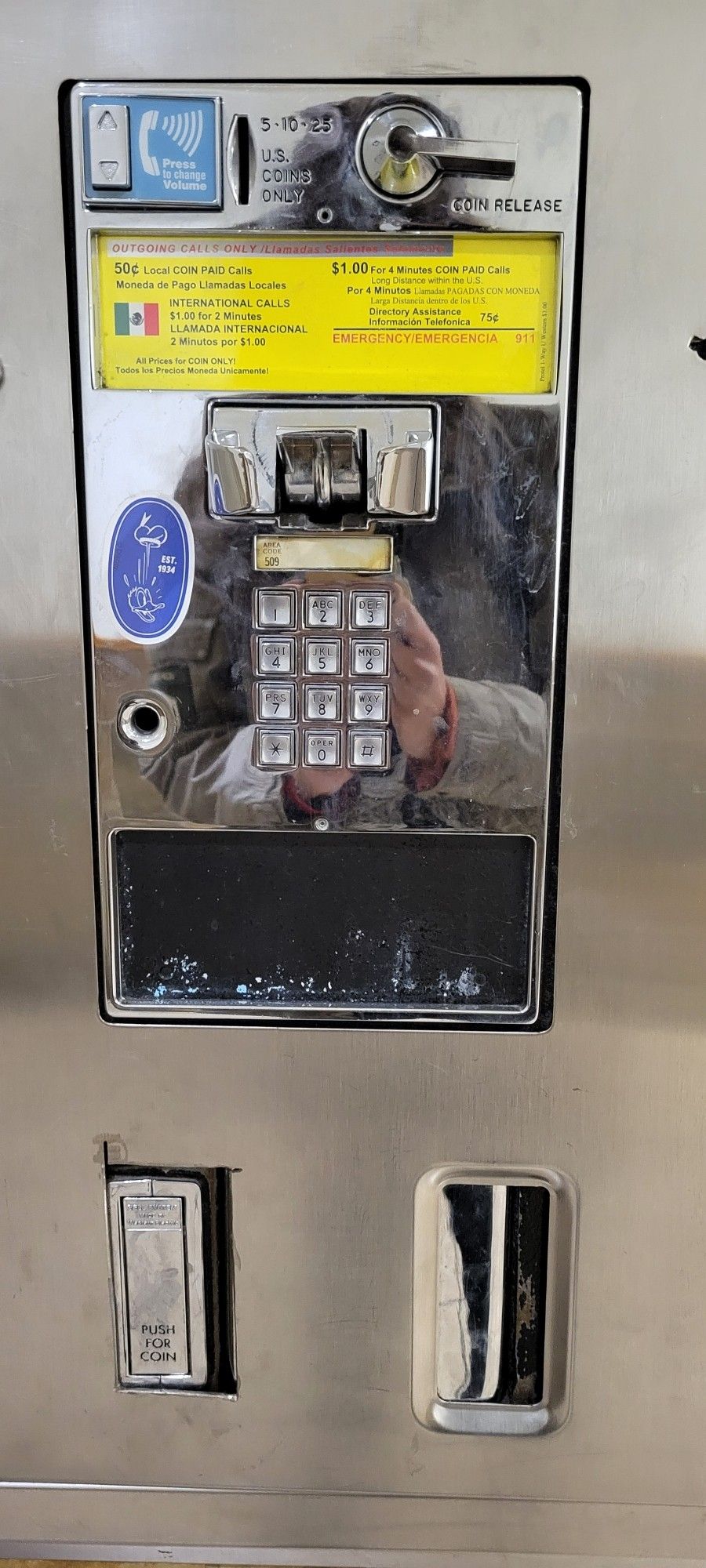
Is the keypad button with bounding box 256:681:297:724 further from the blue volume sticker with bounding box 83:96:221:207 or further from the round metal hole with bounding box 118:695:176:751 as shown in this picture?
the blue volume sticker with bounding box 83:96:221:207

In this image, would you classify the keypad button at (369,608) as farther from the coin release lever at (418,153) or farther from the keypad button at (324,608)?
the coin release lever at (418,153)

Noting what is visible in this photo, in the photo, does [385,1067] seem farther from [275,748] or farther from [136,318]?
[136,318]

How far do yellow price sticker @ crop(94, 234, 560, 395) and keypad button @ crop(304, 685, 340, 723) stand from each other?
0.24m

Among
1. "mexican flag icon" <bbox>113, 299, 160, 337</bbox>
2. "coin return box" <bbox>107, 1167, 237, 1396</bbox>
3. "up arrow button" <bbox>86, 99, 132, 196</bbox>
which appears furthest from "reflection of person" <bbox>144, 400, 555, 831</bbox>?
"coin return box" <bbox>107, 1167, 237, 1396</bbox>

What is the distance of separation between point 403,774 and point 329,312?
373 mm

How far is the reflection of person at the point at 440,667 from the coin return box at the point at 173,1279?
358 millimetres

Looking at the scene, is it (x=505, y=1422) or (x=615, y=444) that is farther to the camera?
(x=505, y=1422)

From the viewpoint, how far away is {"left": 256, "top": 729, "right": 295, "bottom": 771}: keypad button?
85 cm

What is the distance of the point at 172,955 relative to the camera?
908 mm

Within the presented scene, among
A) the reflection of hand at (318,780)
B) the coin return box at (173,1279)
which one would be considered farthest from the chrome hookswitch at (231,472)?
the coin return box at (173,1279)

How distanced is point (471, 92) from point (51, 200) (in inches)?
13.1

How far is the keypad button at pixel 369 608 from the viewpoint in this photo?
0.83 m

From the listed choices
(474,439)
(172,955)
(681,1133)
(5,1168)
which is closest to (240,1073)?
(172,955)

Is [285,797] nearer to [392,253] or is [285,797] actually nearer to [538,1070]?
[538,1070]
